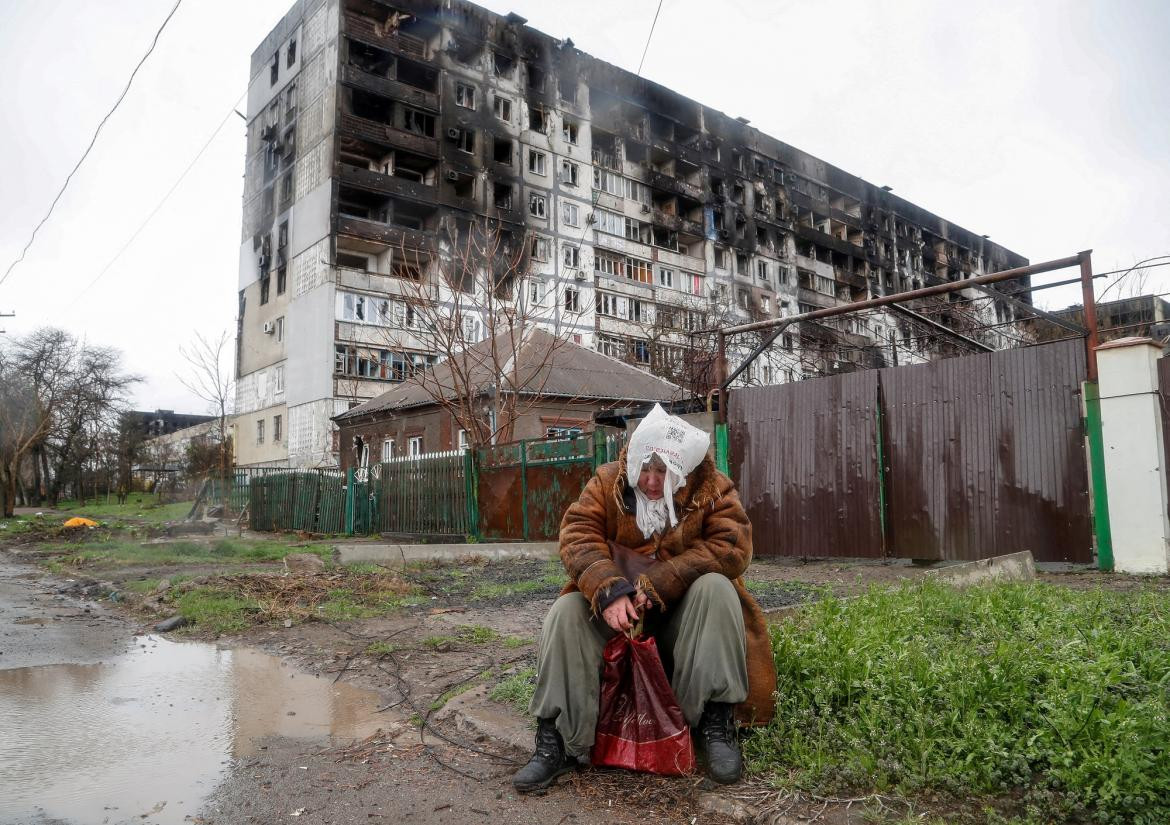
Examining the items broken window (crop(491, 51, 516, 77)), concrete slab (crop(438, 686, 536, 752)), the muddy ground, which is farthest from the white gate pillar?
broken window (crop(491, 51, 516, 77))

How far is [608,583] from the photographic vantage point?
9.71 feet

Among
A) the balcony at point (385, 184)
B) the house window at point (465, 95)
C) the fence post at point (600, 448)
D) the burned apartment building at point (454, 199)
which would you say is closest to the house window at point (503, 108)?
the burned apartment building at point (454, 199)

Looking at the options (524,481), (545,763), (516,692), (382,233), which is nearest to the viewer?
(545,763)

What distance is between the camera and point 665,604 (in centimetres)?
308

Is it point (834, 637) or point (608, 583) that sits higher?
point (608, 583)

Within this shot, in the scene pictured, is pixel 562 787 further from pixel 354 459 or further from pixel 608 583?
pixel 354 459

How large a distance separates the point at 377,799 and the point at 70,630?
5.26 m

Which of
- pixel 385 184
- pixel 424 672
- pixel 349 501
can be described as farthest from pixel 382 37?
pixel 424 672

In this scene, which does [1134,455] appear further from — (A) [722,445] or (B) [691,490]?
(B) [691,490]

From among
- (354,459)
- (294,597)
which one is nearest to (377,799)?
(294,597)

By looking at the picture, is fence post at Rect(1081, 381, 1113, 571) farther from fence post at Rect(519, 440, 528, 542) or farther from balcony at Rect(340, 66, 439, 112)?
balcony at Rect(340, 66, 439, 112)

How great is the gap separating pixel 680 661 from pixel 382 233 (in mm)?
37733

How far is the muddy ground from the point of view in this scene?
9.05ft

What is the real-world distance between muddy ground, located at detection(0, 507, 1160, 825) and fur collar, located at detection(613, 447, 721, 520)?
103 centimetres
